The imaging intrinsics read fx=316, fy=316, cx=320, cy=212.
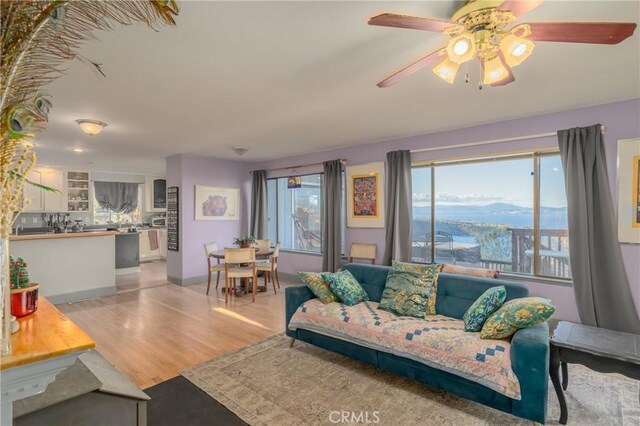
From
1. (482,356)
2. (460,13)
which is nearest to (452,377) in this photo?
(482,356)

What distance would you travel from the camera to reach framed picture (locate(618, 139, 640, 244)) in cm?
312

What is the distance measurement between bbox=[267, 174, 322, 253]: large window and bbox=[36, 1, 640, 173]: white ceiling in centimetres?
179

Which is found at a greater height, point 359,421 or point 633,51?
point 633,51

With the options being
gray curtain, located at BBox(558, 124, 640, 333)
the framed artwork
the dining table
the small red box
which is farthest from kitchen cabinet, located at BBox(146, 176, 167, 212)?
gray curtain, located at BBox(558, 124, 640, 333)

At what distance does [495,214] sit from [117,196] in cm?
915

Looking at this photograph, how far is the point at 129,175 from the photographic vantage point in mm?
9023

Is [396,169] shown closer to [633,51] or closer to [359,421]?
[633,51]

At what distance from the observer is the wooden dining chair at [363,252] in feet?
16.8

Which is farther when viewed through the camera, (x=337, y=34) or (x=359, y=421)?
(x=359, y=421)

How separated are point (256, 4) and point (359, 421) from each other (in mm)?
2644

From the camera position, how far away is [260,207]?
686 centimetres

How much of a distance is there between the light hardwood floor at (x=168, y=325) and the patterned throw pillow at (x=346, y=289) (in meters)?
1.07

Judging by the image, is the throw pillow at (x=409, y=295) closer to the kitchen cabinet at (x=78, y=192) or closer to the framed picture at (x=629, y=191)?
the framed picture at (x=629, y=191)

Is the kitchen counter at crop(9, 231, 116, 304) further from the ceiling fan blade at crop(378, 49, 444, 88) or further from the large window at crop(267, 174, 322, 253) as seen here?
the ceiling fan blade at crop(378, 49, 444, 88)
